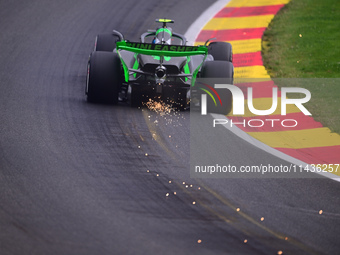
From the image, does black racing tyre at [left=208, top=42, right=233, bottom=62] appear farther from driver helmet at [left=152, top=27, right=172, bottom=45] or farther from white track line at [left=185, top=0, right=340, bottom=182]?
white track line at [left=185, top=0, right=340, bottom=182]

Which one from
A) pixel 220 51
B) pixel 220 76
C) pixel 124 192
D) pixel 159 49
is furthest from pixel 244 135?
pixel 124 192

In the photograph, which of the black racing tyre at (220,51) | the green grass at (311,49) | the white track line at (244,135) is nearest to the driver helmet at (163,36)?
the black racing tyre at (220,51)

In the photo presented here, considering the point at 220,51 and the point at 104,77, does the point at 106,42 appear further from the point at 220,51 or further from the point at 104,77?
the point at 220,51

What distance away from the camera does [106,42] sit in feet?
44.0

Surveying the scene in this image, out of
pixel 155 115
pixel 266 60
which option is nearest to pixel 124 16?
pixel 266 60

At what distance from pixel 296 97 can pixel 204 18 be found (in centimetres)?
582

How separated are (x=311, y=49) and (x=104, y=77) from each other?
6483 mm

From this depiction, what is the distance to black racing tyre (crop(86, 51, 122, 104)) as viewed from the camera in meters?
11.6

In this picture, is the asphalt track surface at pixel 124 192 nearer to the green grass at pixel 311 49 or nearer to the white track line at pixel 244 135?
the white track line at pixel 244 135

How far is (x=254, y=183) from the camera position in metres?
8.81

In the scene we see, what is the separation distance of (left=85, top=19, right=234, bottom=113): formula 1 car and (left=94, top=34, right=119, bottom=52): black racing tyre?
131 cm

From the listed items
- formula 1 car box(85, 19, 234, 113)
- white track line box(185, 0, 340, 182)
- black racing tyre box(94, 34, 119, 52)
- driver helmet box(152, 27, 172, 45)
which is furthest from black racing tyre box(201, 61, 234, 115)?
black racing tyre box(94, 34, 119, 52)

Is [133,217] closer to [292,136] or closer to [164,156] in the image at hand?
[164,156]

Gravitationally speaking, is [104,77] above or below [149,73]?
below
